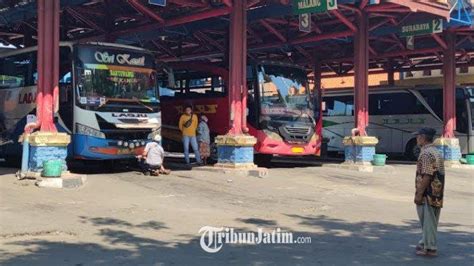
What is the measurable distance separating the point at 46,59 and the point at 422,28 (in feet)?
39.3

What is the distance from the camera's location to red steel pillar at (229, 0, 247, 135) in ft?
53.3

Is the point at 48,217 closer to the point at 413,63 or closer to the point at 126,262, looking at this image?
the point at 126,262

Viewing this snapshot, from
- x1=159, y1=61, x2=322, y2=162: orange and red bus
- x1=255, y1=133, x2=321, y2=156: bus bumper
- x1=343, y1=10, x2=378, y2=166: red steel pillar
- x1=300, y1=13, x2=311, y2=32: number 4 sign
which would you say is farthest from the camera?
x1=343, y1=10, x2=378, y2=166: red steel pillar

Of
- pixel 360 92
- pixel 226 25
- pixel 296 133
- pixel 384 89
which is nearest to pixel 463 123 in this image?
pixel 384 89

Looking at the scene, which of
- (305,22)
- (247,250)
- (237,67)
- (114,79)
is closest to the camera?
(247,250)

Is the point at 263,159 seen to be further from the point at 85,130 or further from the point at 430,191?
the point at 430,191

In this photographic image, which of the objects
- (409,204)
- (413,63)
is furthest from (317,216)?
(413,63)

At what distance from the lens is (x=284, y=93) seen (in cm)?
1844

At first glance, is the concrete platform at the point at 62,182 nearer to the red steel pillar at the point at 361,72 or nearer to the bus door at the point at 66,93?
the bus door at the point at 66,93

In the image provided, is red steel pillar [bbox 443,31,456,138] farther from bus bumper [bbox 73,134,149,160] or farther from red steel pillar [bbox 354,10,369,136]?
bus bumper [bbox 73,134,149,160]

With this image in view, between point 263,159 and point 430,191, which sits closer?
point 430,191

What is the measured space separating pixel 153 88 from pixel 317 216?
275 inches

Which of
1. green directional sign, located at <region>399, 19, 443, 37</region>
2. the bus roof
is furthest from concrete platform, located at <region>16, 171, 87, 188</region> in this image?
the bus roof

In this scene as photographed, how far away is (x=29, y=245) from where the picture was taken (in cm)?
758
